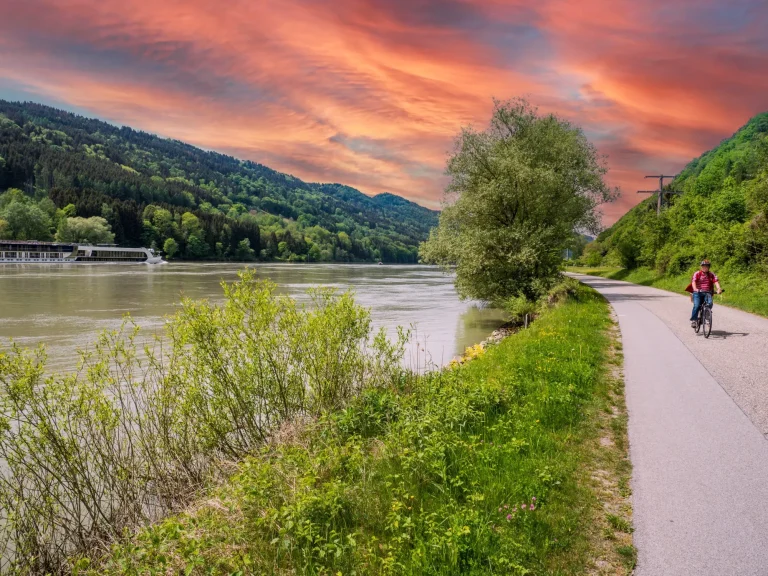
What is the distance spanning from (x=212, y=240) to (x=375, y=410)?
513 ft

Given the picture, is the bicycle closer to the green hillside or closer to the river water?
the green hillside

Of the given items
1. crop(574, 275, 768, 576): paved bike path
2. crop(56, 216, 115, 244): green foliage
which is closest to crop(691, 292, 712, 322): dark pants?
crop(574, 275, 768, 576): paved bike path

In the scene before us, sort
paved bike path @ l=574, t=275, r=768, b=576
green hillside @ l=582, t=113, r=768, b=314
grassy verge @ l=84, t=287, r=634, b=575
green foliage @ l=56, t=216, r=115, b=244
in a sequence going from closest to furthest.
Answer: paved bike path @ l=574, t=275, r=768, b=576 < grassy verge @ l=84, t=287, r=634, b=575 < green hillside @ l=582, t=113, r=768, b=314 < green foliage @ l=56, t=216, r=115, b=244

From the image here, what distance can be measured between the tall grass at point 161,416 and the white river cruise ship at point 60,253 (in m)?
116

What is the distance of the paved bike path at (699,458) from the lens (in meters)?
3.94

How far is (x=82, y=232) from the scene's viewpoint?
121m

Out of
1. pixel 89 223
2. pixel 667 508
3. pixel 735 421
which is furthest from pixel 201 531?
pixel 89 223

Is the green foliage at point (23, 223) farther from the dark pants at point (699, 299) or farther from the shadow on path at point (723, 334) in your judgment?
the shadow on path at point (723, 334)

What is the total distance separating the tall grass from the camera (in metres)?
5.44

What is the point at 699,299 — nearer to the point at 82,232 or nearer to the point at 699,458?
the point at 699,458

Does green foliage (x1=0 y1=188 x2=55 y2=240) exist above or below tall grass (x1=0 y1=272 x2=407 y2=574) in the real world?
above

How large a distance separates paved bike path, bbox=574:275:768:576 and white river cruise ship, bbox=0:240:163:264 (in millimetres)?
119384

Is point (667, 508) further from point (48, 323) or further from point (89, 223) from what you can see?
point (89, 223)

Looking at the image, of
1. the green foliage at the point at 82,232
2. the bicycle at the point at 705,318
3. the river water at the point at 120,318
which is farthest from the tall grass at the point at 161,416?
the green foliage at the point at 82,232
